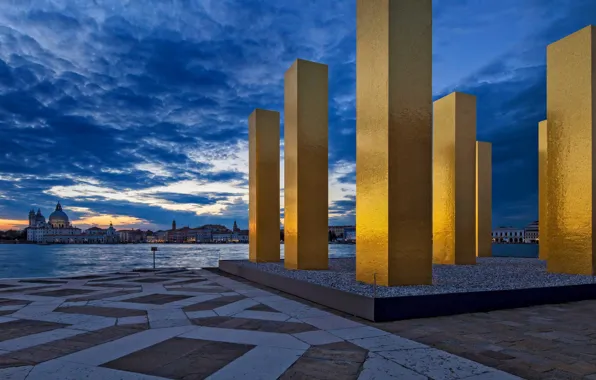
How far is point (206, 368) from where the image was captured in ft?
16.3

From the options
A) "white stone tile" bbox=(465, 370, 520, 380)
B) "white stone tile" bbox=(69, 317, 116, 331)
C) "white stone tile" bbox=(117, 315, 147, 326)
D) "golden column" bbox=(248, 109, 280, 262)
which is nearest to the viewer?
"white stone tile" bbox=(465, 370, 520, 380)

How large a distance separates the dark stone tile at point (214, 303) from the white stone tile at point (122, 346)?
6.26ft

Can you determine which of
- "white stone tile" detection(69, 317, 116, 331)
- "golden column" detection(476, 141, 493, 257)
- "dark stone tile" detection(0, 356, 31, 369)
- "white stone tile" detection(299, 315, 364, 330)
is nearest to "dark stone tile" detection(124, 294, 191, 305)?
"white stone tile" detection(69, 317, 116, 331)

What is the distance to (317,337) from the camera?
638 cm

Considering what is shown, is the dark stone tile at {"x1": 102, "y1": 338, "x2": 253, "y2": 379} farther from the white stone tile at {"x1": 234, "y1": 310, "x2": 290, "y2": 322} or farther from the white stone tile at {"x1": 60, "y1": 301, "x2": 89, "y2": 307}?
the white stone tile at {"x1": 60, "y1": 301, "x2": 89, "y2": 307}

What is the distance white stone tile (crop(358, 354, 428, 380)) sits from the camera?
4.63 meters

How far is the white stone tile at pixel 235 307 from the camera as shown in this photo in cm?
848

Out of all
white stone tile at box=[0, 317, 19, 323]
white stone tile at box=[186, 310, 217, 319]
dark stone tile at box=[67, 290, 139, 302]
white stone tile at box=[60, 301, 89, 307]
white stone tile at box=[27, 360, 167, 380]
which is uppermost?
white stone tile at box=[27, 360, 167, 380]

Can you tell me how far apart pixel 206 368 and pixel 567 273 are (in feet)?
40.0

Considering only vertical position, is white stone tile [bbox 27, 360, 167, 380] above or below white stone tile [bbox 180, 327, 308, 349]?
above

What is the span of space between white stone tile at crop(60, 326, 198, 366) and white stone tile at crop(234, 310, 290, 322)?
50.4 inches

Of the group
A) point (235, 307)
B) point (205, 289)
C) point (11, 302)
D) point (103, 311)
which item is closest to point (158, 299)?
point (103, 311)

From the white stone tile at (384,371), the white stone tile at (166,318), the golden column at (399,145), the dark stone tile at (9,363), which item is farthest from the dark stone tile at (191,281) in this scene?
the white stone tile at (384,371)

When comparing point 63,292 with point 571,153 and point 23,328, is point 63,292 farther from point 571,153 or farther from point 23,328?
point 571,153
